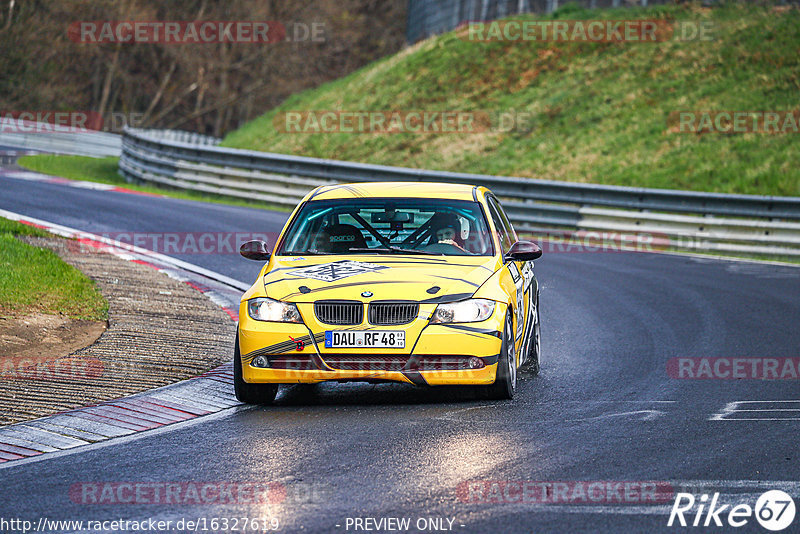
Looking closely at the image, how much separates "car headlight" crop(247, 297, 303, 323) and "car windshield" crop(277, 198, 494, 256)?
2.89ft

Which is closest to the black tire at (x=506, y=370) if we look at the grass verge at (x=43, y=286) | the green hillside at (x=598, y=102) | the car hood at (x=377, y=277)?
the car hood at (x=377, y=277)

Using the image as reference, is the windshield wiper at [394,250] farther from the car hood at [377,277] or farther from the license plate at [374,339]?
the license plate at [374,339]

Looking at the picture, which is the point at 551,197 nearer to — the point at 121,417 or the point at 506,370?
the point at 506,370

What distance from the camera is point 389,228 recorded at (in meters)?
9.59

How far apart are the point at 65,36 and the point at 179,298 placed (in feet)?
152

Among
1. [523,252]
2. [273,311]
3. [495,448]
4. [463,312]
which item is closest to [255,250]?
[273,311]

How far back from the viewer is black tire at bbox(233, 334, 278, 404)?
8.34 metres

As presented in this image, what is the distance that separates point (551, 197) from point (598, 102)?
38.0ft

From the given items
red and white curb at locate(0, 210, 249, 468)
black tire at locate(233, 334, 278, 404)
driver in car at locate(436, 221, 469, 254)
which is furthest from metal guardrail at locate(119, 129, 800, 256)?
black tire at locate(233, 334, 278, 404)

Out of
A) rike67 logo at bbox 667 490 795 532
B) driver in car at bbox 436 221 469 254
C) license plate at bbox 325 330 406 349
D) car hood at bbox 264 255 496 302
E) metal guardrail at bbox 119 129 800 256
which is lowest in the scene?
A: rike67 logo at bbox 667 490 795 532

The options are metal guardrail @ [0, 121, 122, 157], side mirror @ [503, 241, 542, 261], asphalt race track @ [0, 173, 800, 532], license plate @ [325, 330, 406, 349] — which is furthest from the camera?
metal guardrail @ [0, 121, 122, 157]

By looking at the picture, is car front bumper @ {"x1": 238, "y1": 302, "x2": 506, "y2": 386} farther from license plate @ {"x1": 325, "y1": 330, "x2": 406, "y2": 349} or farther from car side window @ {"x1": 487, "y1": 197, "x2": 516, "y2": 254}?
car side window @ {"x1": 487, "y1": 197, "x2": 516, "y2": 254}

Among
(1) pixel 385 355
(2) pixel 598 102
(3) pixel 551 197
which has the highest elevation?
(2) pixel 598 102

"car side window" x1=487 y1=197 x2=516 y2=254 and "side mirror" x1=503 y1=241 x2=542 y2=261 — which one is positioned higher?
"car side window" x1=487 y1=197 x2=516 y2=254
